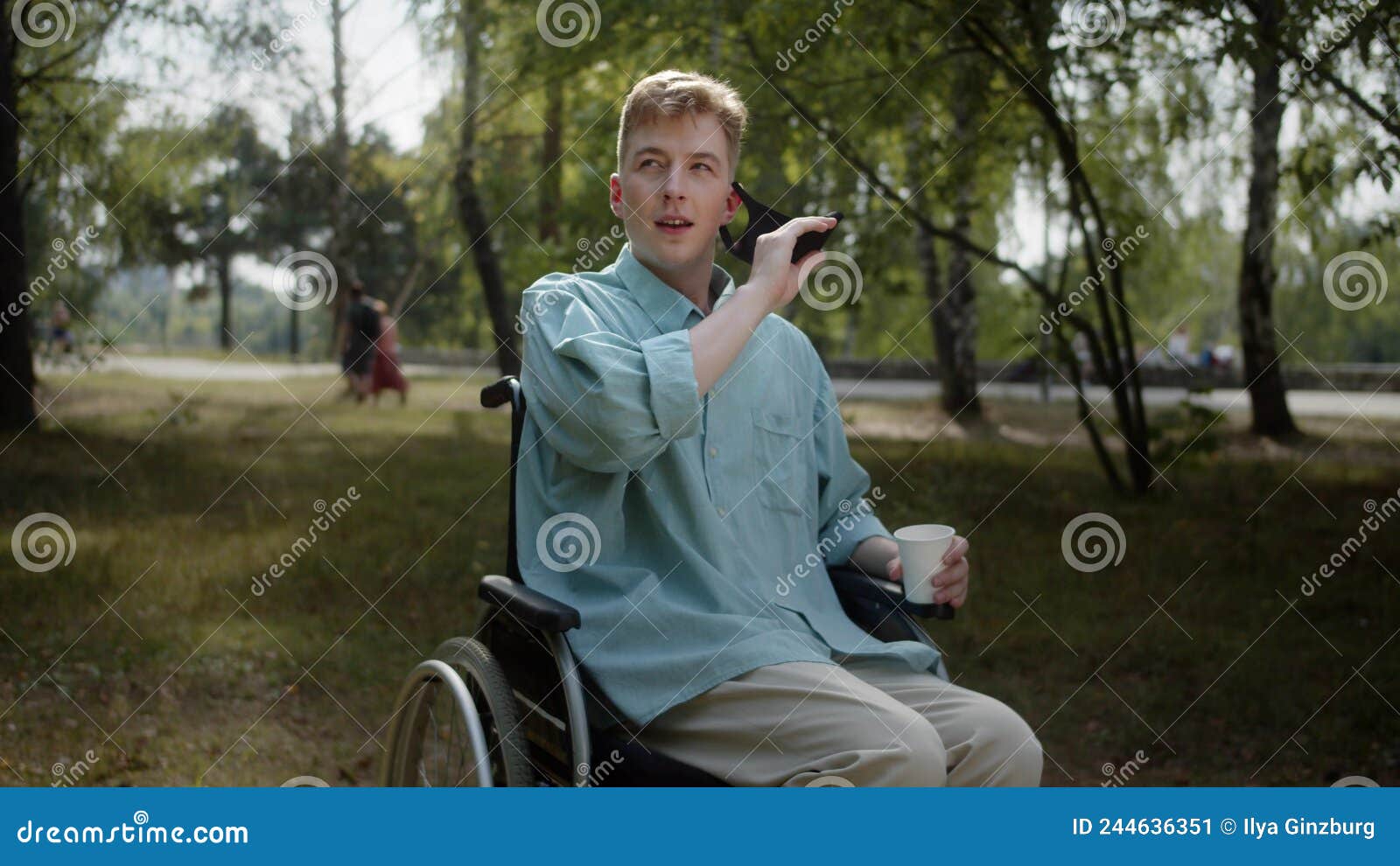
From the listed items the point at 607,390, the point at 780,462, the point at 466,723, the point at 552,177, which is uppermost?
the point at 552,177

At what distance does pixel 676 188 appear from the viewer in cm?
240

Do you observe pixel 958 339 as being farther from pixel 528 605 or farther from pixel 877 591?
pixel 528 605

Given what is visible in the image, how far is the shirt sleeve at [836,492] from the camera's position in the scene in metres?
2.70

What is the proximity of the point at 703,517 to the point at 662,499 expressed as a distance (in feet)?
0.26

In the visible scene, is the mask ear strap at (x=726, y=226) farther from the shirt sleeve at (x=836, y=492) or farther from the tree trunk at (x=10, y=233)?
the tree trunk at (x=10, y=233)

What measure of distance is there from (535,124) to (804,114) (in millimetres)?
7766

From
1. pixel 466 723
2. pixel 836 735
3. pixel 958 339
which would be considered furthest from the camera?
pixel 958 339

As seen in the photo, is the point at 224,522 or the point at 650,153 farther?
the point at 224,522

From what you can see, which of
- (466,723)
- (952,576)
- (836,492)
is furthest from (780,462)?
(466,723)

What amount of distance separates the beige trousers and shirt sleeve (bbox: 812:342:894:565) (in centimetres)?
42

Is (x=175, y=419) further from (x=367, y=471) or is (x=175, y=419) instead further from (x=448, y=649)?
(x=448, y=649)

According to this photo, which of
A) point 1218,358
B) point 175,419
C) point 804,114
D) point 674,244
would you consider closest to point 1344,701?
point 674,244

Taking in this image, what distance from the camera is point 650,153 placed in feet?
7.86

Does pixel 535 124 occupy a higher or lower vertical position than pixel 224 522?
higher
